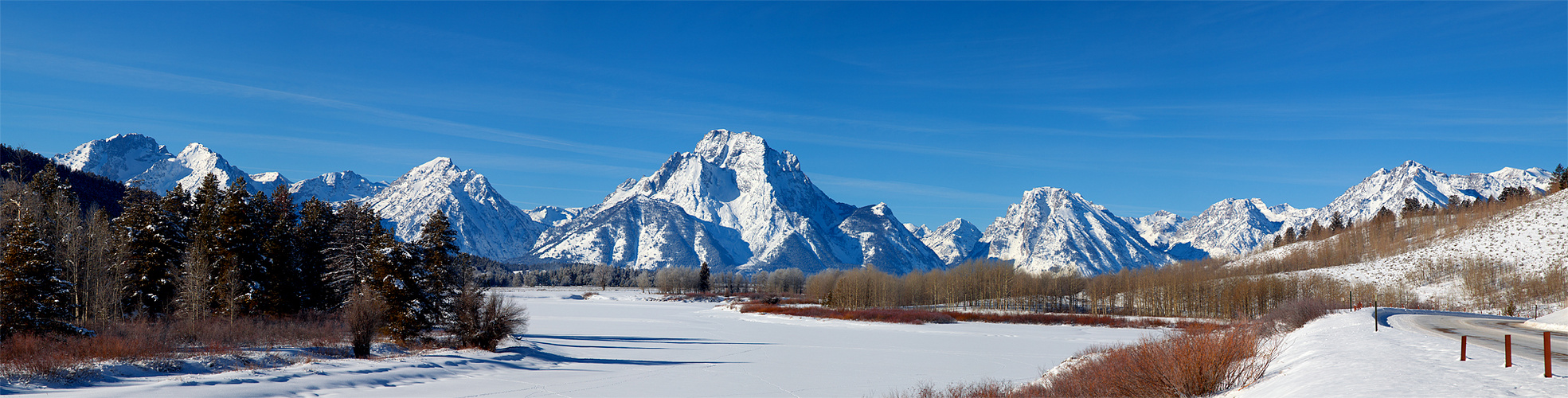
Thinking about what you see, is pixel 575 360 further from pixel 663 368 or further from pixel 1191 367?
pixel 1191 367

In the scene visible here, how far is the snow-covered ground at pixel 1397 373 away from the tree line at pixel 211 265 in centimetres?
3055

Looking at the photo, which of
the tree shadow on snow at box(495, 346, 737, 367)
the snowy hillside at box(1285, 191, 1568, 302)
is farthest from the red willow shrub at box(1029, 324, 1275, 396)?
the snowy hillside at box(1285, 191, 1568, 302)

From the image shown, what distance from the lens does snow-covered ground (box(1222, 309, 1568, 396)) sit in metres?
10.4

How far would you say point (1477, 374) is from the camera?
12.0 m

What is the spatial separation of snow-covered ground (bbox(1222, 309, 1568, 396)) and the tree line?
30547 millimetres

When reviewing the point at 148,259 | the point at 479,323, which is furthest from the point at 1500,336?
the point at 148,259

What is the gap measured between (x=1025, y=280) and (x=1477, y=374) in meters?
116

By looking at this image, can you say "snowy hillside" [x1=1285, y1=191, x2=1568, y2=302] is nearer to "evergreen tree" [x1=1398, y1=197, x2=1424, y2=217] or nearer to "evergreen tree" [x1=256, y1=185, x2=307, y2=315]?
"evergreen tree" [x1=1398, y1=197, x2=1424, y2=217]

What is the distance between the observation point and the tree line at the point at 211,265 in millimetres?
30250

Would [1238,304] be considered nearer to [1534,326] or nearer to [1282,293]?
[1282,293]

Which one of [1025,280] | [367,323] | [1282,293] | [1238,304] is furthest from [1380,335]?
[1025,280]

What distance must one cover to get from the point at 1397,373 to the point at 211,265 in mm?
49840

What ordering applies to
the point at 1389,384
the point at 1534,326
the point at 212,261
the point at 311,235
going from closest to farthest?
the point at 1389,384
the point at 1534,326
the point at 212,261
the point at 311,235

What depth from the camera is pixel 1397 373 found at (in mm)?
12047
